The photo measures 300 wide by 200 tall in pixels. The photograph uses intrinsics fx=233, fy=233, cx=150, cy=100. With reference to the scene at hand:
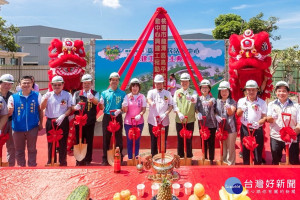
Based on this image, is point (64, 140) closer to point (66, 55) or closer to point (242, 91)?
point (66, 55)

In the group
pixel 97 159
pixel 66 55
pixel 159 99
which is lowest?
pixel 97 159

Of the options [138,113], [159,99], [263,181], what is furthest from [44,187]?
[263,181]

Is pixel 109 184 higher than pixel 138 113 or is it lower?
lower

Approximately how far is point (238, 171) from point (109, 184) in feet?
4.10

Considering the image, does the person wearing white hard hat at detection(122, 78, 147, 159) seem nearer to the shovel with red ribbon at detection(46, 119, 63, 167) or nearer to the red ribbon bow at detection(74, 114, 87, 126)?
the red ribbon bow at detection(74, 114, 87, 126)

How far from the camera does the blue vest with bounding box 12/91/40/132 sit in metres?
2.94

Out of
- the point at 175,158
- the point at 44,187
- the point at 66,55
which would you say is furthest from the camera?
the point at 66,55

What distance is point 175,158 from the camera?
1.95 m

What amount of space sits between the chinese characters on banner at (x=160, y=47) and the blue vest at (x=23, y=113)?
3737 millimetres

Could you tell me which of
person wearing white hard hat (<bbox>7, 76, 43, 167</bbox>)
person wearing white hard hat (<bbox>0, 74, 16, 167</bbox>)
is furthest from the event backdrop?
person wearing white hard hat (<bbox>7, 76, 43, 167</bbox>)

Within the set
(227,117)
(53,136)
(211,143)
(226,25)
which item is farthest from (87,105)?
(226,25)

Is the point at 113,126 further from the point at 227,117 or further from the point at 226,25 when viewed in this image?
the point at 226,25

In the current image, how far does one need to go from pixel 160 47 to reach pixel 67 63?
2898mm

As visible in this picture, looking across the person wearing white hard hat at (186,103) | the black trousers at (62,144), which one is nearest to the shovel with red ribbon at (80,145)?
the black trousers at (62,144)
